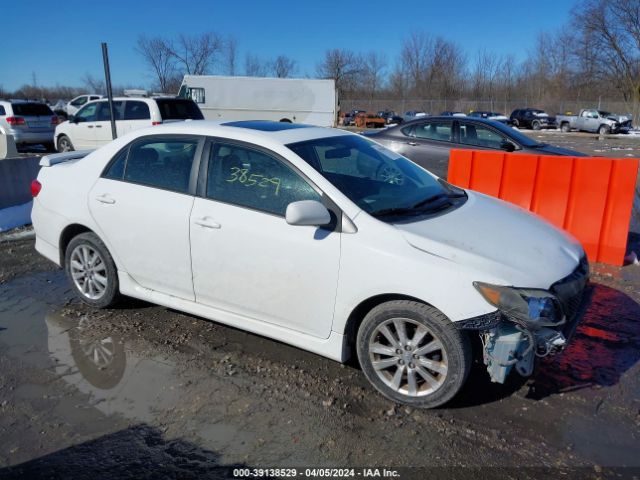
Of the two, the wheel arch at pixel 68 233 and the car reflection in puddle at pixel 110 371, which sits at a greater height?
the wheel arch at pixel 68 233

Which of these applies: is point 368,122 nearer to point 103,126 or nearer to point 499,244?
point 103,126

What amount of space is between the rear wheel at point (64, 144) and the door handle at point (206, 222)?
526 inches

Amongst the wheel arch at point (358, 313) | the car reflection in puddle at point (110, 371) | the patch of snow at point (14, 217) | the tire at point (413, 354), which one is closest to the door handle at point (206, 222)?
the car reflection in puddle at point (110, 371)

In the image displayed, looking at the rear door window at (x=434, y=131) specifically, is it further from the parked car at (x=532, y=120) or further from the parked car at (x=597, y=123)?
the parked car at (x=532, y=120)

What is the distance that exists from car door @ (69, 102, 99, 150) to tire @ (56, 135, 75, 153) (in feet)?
1.09

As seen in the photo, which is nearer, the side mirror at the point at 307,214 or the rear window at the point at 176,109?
the side mirror at the point at 307,214

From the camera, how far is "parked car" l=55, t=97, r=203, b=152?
13.3 metres

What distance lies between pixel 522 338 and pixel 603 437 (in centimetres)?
74

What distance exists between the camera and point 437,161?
886 centimetres

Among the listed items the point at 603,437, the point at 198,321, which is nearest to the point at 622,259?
the point at 603,437

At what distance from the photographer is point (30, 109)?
17.6 metres

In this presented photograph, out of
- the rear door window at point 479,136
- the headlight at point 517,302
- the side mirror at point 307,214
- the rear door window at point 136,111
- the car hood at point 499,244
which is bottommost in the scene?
the headlight at point 517,302

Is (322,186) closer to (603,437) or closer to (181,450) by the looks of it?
(181,450)

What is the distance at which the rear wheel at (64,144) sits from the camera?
597 inches
